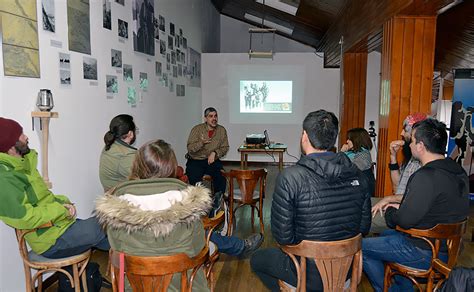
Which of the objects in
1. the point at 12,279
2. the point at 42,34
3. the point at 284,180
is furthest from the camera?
the point at 42,34

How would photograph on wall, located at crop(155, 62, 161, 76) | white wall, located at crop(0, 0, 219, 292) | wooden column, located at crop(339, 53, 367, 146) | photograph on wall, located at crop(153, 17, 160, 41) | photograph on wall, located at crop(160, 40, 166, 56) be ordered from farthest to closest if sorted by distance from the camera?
wooden column, located at crop(339, 53, 367, 146), photograph on wall, located at crop(160, 40, 166, 56), photograph on wall, located at crop(155, 62, 161, 76), photograph on wall, located at crop(153, 17, 160, 41), white wall, located at crop(0, 0, 219, 292)

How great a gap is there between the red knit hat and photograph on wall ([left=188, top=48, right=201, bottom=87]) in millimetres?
5599

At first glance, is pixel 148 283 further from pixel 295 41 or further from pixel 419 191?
pixel 295 41

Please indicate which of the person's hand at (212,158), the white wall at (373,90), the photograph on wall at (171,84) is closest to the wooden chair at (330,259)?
the person's hand at (212,158)

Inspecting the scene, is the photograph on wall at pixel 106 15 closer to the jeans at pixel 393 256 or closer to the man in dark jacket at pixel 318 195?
the man in dark jacket at pixel 318 195

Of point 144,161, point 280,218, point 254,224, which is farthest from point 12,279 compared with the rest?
point 254,224

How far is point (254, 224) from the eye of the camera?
462 cm

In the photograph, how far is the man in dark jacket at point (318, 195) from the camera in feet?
6.24

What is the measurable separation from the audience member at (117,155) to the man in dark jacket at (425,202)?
6.16 ft

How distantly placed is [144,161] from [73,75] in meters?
1.77

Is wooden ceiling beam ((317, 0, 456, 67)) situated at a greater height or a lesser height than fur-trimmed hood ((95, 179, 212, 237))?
greater

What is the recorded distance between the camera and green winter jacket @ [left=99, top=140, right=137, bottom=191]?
314cm

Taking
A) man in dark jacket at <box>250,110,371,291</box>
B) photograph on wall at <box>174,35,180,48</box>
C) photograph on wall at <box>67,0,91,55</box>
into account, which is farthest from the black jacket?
photograph on wall at <box>174,35,180,48</box>

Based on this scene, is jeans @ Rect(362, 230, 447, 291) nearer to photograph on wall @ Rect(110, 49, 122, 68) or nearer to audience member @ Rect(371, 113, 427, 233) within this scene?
audience member @ Rect(371, 113, 427, 233)
